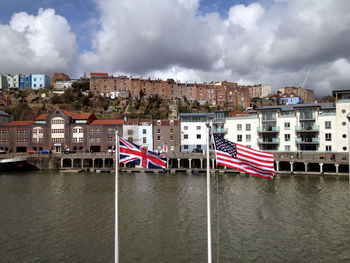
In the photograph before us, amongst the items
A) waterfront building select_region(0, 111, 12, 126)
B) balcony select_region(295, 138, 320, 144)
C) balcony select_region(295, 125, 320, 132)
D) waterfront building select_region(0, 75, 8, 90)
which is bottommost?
balcony select_region(295, 138, 320, 144)

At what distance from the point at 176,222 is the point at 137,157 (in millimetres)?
13789

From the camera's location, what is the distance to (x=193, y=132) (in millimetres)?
76625

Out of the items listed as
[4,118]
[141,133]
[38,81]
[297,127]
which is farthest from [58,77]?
[297,127]

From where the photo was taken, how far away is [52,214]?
3047 cm

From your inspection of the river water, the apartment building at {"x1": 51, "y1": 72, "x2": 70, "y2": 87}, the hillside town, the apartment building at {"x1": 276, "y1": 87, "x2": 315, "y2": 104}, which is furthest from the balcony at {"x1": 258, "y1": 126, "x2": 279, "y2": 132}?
the apartment building at {"x1": 51, "y1": 72, "x2": 70, "y2": 87}

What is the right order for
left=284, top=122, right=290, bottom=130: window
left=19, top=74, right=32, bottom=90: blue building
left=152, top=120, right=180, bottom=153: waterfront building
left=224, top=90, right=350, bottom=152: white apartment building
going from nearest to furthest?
left=224, top=90, right=350, bottom=152: white apartment building, left=284, top=122, right=290, bottom=130: window, left=152, top=120, right=180, bottom=153: waterfront building, left=19, top=74, right=32, bottom=90: blue building

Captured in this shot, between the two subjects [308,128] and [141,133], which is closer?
[308,128]

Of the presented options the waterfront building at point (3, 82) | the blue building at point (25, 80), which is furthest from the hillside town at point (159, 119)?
the waterfront building at point (3, 82)

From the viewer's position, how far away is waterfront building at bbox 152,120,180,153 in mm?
76062

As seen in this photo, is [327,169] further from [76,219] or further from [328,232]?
[76,219]

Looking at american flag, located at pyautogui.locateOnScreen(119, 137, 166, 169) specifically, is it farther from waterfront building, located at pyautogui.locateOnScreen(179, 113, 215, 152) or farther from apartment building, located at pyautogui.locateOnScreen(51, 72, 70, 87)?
apartment building, located at pyautogui.locateOnScreen(51, 72, 70, 87)

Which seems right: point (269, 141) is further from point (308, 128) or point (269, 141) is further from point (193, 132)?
point (193, 132)

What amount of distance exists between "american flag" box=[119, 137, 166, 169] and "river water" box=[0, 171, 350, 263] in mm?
4000

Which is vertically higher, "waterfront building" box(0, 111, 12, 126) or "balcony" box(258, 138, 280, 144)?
"waterfront building" box(0, 111, 12, 126)
